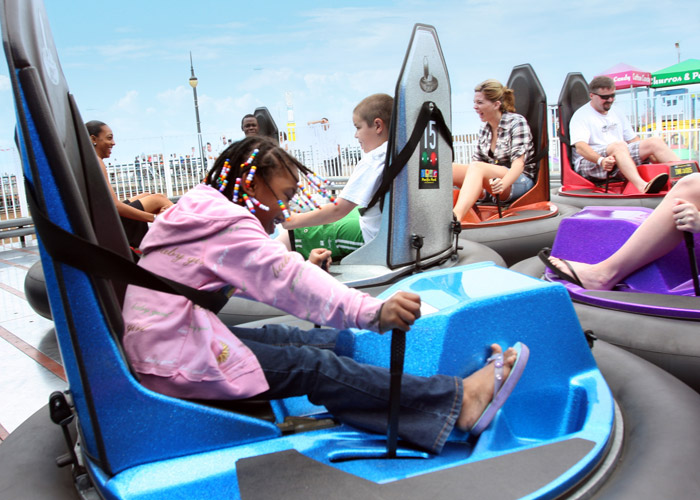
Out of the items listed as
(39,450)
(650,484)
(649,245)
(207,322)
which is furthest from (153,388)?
(649,245)

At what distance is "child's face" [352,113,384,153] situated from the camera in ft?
8.16

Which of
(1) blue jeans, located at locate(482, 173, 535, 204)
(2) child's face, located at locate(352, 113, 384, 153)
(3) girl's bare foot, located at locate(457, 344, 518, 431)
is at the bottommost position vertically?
(3) girl's bare foot, located at locate(457, 344, 518, 431)

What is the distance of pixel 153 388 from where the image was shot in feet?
3.62

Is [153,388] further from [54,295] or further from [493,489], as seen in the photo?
[493,489]

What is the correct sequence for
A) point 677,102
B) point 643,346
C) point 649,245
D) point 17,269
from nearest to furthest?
point 643,346
point 649,245
point 17,269
point 677,102

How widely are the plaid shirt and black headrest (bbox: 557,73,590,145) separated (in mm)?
955

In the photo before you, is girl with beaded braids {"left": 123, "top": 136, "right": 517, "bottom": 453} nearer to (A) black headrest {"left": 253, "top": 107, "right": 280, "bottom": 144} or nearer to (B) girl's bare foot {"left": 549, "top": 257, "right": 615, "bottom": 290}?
(B) girl's bare foot {"left": 549, "top": 257, "right": 615, "bottom": 290}

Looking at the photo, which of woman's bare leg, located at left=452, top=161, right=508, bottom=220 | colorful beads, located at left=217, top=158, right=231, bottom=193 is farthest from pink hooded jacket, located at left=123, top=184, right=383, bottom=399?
woman's bare leg, located at left=452, top=161, right=508, bottom=220

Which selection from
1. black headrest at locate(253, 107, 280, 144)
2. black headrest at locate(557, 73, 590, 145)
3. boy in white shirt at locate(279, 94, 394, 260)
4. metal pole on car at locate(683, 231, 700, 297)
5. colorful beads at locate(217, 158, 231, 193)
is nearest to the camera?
colorful beads at locate(217, 158, 231, 193)

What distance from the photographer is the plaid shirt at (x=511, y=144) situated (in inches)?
147

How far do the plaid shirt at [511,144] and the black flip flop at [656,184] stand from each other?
790mm

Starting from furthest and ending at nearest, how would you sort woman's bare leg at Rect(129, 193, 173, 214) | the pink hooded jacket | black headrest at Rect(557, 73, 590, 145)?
black headrest at Rect(557, 73, 590, 145)
woman's bare leg at Rect(129, 193, 173, 214)
the pink hooded jacket

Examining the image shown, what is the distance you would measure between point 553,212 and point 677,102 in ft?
20.5

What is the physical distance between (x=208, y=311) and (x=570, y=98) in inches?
170
